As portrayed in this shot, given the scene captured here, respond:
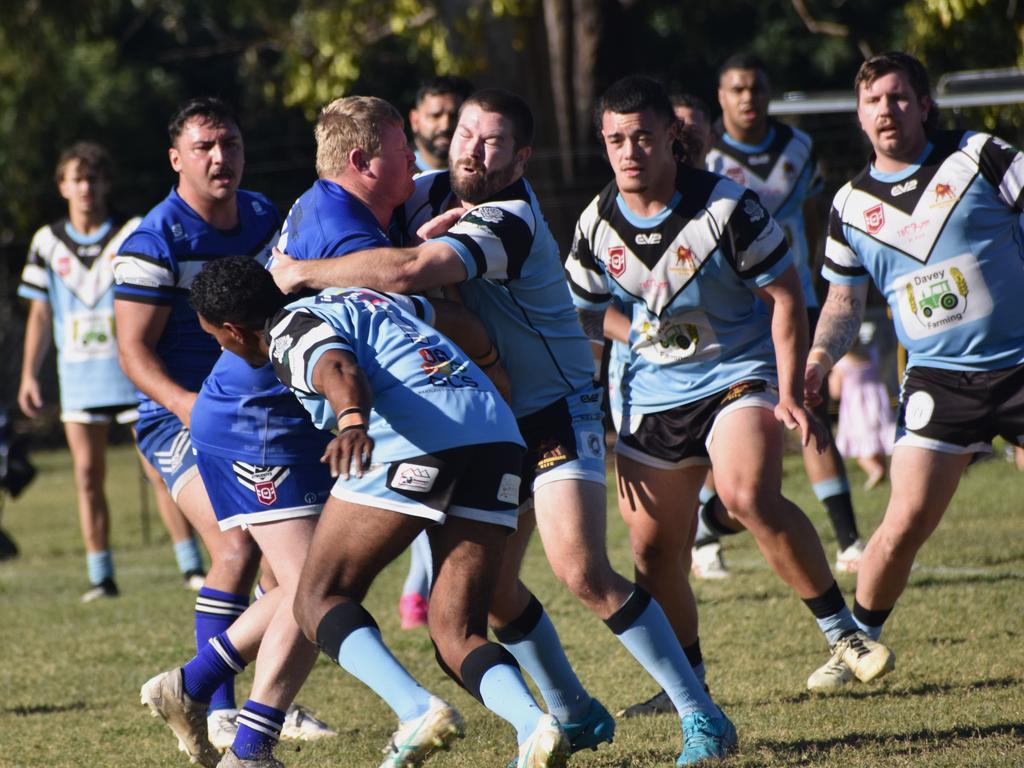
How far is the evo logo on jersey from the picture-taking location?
17.3ft

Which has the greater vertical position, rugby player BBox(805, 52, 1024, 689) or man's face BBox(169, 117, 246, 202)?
man's face BBox(169, 117, 246, 202)

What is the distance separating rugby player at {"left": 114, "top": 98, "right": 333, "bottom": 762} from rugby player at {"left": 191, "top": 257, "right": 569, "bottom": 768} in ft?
2.80

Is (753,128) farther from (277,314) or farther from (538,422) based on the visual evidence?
(277,314)

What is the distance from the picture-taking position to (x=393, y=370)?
390 cm

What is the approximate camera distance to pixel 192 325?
5.71m

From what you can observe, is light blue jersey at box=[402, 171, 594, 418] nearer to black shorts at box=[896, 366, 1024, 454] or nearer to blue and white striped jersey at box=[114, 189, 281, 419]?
blue and white striped jersey at box=[114, 189, 281, 419]

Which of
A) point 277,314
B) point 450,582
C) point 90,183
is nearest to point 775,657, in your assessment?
point 450,582

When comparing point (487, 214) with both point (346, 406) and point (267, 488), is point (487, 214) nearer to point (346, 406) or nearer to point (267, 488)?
point (346, 406)

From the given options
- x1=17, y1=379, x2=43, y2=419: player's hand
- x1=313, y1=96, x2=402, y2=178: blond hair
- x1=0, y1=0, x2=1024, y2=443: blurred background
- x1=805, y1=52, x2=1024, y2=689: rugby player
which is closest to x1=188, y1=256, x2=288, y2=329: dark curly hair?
x1=313, y1=96, x2=402, y2=178: blond hair

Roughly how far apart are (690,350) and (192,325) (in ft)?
6.33

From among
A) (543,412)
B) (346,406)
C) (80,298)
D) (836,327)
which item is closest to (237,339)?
(346,406)

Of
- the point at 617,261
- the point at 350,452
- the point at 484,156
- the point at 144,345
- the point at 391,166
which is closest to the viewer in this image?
the point at 350,452

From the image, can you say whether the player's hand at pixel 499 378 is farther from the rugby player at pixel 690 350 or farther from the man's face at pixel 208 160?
the man's face at pixel 208 160

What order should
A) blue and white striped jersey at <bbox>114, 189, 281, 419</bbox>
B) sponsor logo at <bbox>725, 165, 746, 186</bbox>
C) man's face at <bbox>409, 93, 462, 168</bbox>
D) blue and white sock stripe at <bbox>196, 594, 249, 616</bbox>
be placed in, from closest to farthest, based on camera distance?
blue and white sock stripe at <bbox>196, 594, 249, 616</bbox> → blue and white striped jersey at <bbox>114, 189, 281, 419</bbox> → man's face at <bbox>409, 93, 462, 168</bbox> → sponsor logo at <bbox>725, 165, 746, 186</bbox>
